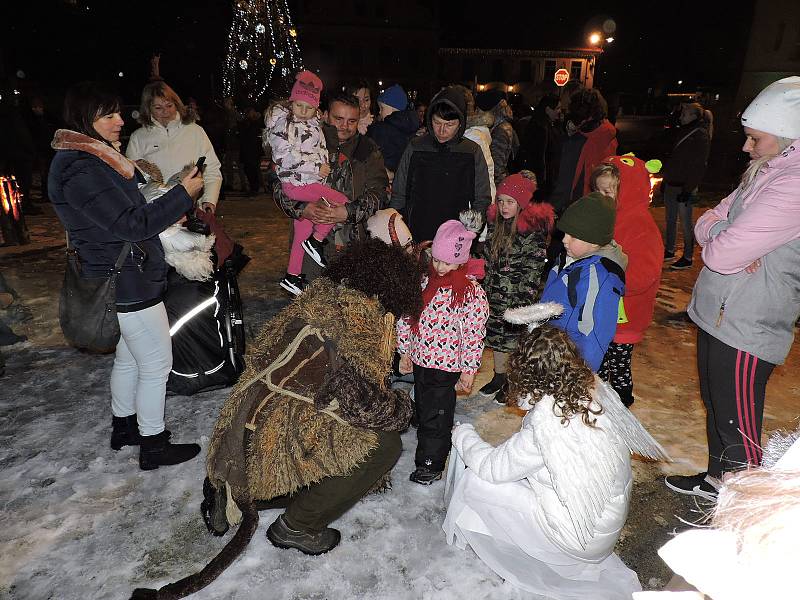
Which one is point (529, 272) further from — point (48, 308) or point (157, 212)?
point (48, 308)

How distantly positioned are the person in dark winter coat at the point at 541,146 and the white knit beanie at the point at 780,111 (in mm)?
4829

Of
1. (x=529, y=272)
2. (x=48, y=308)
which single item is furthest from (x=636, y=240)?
(x=48, y=308)

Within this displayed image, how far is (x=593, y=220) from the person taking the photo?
9.47 ft

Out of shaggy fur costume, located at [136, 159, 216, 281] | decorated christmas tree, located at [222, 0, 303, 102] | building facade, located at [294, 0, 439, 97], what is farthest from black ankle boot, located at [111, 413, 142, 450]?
building facade, located at [294, 0, 439, 97]

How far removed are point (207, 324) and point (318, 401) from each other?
6.40 feet

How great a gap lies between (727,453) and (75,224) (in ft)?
12.1

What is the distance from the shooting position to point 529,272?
3.91m

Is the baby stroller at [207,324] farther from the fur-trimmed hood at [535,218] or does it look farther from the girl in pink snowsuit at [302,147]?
the fur-trimmed hood at [535,218]

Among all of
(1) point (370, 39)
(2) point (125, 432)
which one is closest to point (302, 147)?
(2) point (125, 432)

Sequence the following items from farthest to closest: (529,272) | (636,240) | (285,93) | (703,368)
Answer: (285,93), (529,272), (636,240), (703,368)

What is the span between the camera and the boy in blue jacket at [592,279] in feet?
9.34

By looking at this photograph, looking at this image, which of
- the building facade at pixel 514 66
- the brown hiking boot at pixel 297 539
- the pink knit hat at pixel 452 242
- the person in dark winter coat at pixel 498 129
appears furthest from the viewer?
the building facade at pixel 514 66

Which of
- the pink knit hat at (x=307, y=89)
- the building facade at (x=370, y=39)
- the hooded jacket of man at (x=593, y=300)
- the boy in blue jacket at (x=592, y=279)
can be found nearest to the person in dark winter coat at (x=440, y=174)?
the pink knit hat at (x=307, y=89)

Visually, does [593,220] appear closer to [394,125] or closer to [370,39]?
[394,125]
